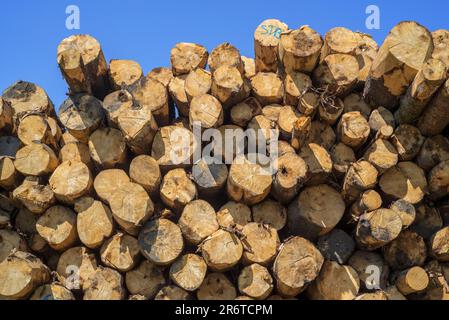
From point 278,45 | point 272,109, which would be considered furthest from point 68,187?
point 278,45

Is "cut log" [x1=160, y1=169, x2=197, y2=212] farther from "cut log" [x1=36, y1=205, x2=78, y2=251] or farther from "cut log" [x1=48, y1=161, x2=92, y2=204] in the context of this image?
"cut log" [x1=36, y1=205, x2=78, y2=251]

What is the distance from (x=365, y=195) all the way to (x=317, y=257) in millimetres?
785

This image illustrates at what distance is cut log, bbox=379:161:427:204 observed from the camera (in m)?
4.57

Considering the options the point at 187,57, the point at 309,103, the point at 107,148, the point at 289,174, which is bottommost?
the point at 289,174

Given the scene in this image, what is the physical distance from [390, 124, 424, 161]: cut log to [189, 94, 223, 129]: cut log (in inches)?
69.7

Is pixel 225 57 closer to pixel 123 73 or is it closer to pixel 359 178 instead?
pixel 123 73

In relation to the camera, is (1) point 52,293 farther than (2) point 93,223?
No

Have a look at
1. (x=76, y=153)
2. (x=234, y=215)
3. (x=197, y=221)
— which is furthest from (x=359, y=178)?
(x=76, y=153)

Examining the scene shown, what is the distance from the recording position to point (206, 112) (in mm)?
4586

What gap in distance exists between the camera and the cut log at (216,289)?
4312 millimetres

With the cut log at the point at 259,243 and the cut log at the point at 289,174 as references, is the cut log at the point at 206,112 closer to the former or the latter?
the cut log at the point at 289,174

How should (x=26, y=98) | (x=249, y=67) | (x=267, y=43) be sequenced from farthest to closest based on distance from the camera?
(x=249, y=67)
(x=26, y=98)
(x=267, y=43)

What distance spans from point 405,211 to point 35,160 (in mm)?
3683
